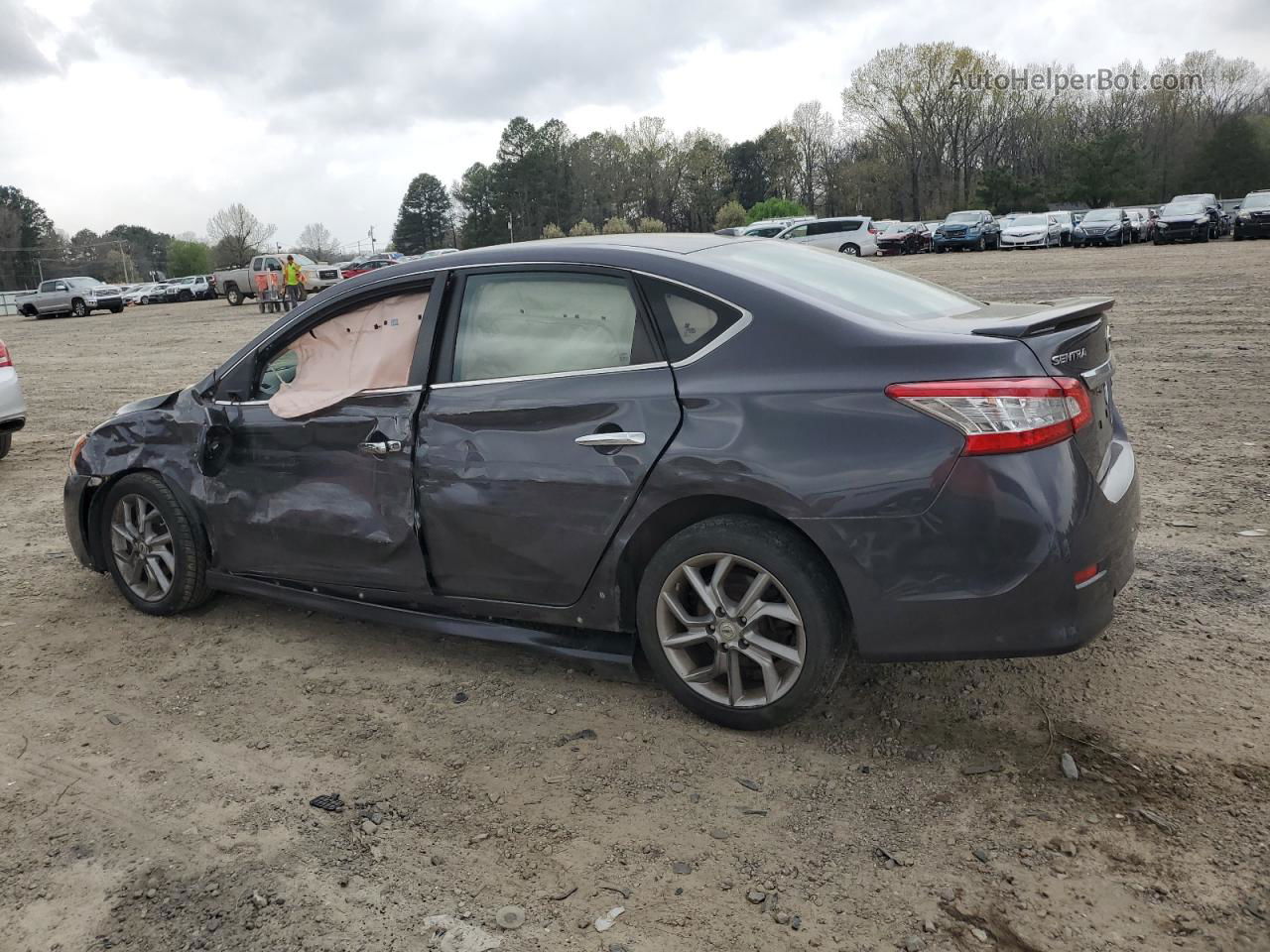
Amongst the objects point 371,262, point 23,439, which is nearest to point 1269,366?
point 23,439

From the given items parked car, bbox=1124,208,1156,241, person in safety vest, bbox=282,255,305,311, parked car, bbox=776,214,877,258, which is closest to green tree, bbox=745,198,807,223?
parked car, bbox=776,214,877,258

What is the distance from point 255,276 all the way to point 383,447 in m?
35.7

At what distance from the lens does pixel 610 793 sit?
3188 mm

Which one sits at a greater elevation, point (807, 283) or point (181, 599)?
point (807, 283)

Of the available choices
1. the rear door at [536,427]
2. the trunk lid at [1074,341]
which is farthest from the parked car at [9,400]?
the trunk lid at [1074,341]

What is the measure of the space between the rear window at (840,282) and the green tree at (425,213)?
5322 inches

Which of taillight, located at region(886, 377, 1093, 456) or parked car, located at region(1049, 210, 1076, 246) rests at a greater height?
parked car, located at region(1049, 210, 1076, 246)

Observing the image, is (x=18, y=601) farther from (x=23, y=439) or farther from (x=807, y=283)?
(x=23, y=439)

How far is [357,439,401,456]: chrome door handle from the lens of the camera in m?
3.93

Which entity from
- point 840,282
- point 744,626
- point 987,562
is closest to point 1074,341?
point 987,562

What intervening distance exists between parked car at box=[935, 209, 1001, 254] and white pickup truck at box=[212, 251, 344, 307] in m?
25.2

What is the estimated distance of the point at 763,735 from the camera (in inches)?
136

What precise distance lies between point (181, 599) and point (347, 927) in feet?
8.39

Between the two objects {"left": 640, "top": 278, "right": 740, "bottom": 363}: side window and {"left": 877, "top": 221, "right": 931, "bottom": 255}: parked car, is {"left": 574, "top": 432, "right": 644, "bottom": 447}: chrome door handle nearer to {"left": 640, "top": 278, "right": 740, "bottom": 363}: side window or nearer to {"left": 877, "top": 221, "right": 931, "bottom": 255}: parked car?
{"left": 640, "top": 278, "right": 740, "bottom": 363}: side window
